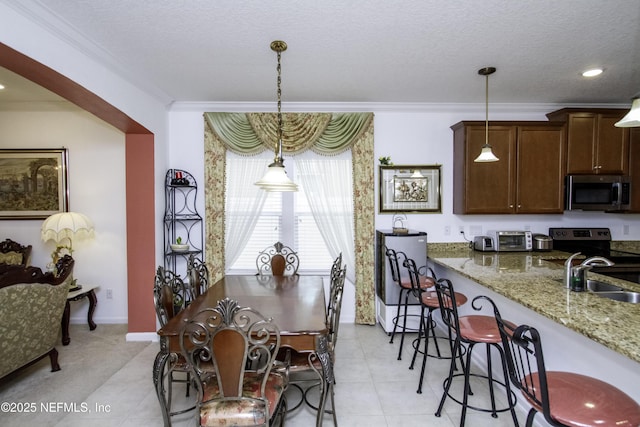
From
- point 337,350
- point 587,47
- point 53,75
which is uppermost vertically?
point 587,47

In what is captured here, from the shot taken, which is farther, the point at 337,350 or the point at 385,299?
the point at 385,299

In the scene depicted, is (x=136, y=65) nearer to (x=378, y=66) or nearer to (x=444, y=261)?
(x=378, y=66)

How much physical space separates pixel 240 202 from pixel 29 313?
81.6 inches

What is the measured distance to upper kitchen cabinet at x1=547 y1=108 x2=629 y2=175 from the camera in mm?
3559

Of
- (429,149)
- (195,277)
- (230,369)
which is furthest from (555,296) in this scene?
(195,277)

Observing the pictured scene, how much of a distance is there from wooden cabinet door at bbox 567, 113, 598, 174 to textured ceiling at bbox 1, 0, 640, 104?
0.27m

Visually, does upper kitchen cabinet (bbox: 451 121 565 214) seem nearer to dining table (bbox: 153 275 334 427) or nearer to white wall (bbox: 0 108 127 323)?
dining table (bbox: 153 275 334 427)

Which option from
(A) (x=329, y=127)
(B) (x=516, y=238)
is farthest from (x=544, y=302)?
(A) (x=329, y=127)

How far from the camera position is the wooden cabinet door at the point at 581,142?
140 inches

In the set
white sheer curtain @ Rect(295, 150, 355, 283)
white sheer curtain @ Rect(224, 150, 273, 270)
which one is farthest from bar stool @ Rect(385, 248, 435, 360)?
white sheer curtain @ Rect(224, 150, 273, 270)

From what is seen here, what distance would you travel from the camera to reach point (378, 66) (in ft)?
9.13

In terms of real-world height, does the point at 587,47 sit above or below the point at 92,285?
above

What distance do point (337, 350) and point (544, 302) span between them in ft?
6.54

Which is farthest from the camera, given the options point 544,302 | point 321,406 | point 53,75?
point 53,75
